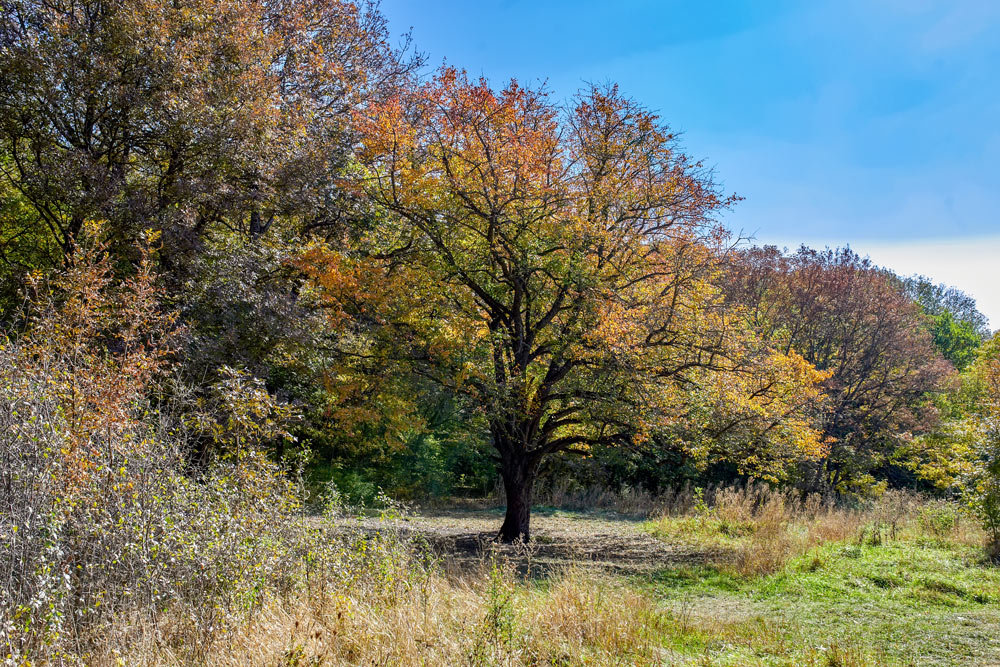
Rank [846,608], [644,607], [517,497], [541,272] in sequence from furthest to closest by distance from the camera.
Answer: [517,497] < [541,272] < [846,608] < [644,607]

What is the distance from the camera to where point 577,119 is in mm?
12484

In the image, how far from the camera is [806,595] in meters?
8.45

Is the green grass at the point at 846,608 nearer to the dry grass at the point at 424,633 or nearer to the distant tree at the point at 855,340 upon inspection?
the dry grass at the point at 424,633

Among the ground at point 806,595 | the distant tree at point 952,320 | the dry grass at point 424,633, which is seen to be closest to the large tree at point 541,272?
the ground at point 806,595

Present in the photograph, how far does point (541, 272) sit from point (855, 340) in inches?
702

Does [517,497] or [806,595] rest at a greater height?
[517,497]

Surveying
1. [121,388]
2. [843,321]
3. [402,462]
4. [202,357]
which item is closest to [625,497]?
[402,462]

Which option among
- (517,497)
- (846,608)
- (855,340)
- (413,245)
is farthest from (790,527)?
(855,340)

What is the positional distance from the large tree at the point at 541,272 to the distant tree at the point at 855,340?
12.6 meters

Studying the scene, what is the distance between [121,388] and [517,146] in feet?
25.1

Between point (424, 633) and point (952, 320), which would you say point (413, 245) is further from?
point (952, 320)

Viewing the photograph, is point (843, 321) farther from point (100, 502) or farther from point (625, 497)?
point (100, 502)

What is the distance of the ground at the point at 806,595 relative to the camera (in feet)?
19.3

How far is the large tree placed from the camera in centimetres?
1172
